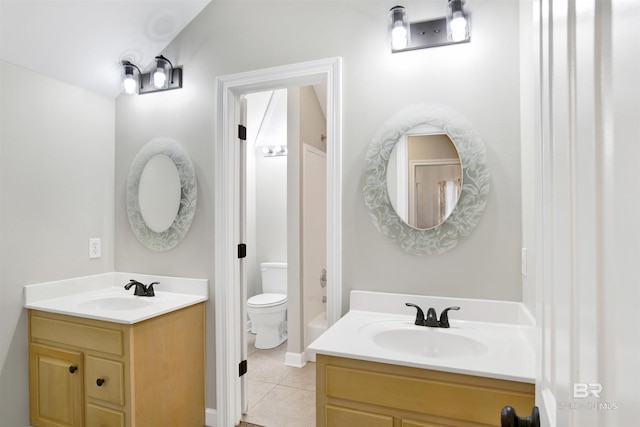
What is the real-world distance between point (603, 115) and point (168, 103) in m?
2.63

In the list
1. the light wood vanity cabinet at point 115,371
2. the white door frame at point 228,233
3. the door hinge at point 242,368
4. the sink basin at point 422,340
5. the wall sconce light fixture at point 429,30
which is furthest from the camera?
the door hinge at point 242,368

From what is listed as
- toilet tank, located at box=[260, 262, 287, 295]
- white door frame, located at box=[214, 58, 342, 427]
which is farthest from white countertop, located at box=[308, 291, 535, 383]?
toilet tank, located at box=[260, 262, 287, 295]

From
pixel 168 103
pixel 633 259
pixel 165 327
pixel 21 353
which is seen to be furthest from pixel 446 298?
pixel 21 353

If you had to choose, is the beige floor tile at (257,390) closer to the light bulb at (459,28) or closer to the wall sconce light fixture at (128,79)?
the wall sconce light fixture at (128,79)

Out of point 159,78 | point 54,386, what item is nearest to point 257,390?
point 54,386

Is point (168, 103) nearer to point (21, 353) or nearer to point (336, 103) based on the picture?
point (336, 103)

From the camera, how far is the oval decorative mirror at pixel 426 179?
70.6 inches

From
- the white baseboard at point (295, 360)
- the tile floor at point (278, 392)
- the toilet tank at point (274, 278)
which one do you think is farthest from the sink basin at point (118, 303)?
the toilet tank at point (274, 278)

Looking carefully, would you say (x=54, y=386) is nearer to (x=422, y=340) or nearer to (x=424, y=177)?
(x=422, y=340)

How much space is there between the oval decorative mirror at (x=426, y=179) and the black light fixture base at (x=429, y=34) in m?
0.30

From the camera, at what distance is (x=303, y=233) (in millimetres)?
3281

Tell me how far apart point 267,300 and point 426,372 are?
2.62 metres

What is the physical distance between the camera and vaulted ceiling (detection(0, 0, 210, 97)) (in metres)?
1.98

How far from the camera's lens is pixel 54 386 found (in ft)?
6.88
